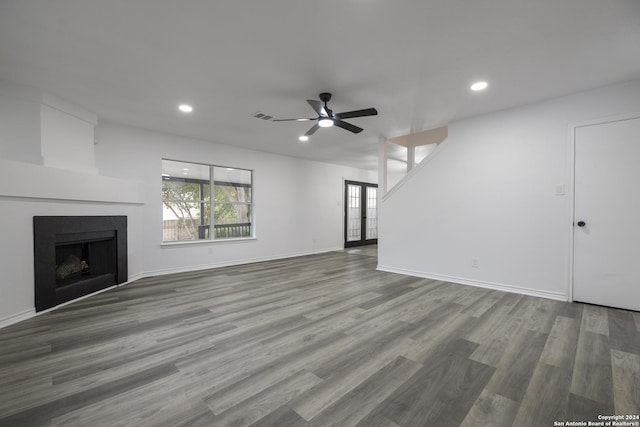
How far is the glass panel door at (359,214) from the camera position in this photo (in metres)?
8.46

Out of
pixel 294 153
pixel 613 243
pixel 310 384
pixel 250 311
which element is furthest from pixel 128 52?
pixel 613 243

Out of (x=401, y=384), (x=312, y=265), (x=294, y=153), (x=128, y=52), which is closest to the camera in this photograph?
(x=401, y=384)

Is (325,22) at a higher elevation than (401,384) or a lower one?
higher

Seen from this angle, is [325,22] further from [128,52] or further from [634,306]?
[634,306]

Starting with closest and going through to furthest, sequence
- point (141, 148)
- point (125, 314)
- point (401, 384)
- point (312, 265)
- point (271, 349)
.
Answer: point (401, 384) < point (271, 349) < point (125, 314) < point (141, 148) < point (312, 265)

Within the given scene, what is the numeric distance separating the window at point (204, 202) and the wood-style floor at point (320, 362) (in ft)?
6.58

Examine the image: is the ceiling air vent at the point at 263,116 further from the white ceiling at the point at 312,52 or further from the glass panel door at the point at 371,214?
the glass panel door at the point at 371,214

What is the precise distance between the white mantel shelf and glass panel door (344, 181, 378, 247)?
5684 millimetres

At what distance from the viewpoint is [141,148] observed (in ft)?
15.3

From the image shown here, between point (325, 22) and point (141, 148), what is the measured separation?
4.07 m

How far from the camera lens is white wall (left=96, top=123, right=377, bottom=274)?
4.55 m

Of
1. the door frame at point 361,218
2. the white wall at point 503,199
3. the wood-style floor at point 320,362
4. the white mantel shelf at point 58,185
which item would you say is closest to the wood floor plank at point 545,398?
the wood-style floor at point 320,362

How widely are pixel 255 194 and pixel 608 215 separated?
18.9 feet

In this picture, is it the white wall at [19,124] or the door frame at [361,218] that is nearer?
the white wall at [19,124]
